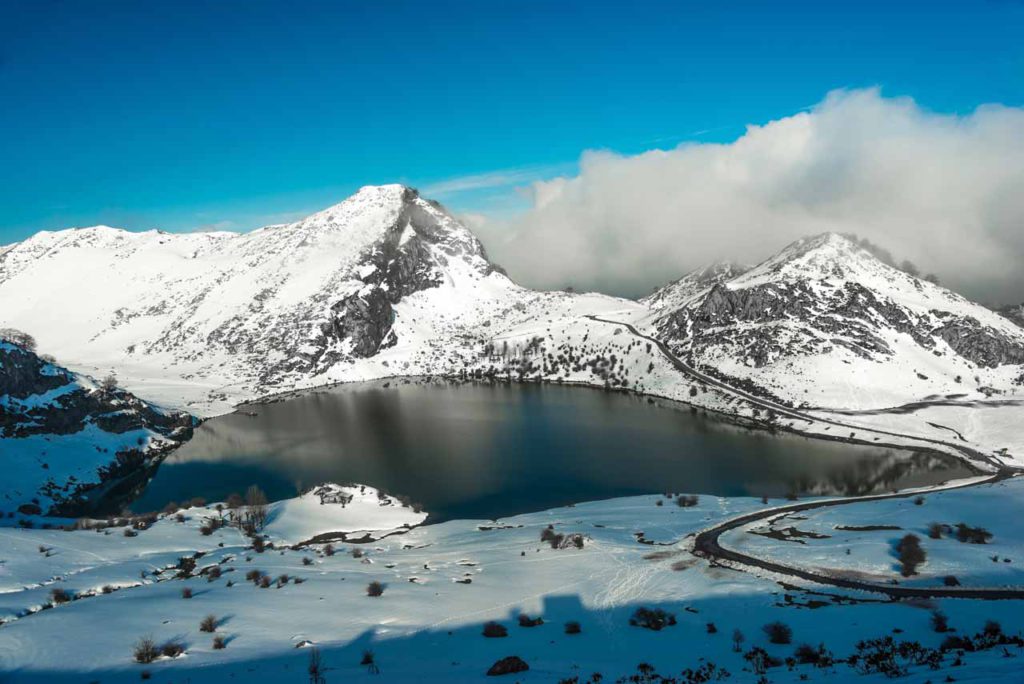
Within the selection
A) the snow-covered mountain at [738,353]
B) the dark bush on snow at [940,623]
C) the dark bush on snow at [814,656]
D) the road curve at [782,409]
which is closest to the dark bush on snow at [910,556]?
the dark bush on snow at [940,623]

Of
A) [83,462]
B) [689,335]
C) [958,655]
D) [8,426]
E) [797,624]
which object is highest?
[689,335]

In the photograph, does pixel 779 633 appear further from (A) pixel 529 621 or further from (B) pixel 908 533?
(B) pixel 908 533

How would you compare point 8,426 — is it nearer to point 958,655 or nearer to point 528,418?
point 528,418

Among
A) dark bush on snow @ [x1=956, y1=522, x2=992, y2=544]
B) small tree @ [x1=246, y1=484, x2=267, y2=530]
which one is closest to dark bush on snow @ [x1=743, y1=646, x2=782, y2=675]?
dark bush on snow @ [x1=956, y1=522, x2=992, y2=544]

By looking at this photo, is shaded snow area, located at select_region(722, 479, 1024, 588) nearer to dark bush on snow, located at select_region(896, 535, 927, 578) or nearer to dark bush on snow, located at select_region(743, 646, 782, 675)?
dark bush on snow, located at select_region(896, 535, 927, 578)

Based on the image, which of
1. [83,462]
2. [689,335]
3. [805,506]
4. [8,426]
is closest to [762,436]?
[805,506]

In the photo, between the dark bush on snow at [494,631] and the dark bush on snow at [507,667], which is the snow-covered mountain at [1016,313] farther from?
the dark bush on snow at [507,667]
